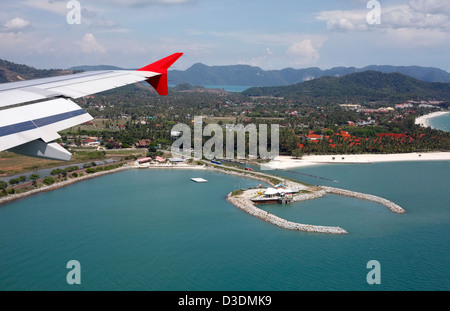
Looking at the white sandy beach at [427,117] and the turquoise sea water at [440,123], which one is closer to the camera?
the turquoise sea water at [440,123]

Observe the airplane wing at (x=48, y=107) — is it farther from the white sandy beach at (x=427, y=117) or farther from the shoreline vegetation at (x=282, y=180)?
the white sandy beach at (x=427, y=117)

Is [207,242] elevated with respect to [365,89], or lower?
lower

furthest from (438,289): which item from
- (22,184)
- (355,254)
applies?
(22,184)

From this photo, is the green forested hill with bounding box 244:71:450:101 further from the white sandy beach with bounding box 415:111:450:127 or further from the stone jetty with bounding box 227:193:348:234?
the stone jetty with bounding box 227:193:348:234

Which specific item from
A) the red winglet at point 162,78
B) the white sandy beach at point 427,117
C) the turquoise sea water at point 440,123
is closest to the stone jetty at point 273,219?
the red winglet at point 162,78

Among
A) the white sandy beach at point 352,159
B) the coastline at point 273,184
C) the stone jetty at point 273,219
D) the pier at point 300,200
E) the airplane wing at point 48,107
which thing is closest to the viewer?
the airplane wing at point 48,107

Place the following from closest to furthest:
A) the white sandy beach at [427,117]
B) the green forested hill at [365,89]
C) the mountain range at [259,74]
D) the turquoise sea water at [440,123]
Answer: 1. the turquoise sea water at [440,123]
2. the white sandy beach at [427,117]
3. the green forested hill at [365,89]
4. the mountain range at [259,74]

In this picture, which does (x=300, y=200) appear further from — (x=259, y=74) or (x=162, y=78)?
(x=259, y=74)

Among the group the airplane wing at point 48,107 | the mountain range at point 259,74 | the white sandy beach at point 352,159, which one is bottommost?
the white sandy beach at point 352,159

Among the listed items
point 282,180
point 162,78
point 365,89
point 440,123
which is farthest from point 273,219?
point 365,89
